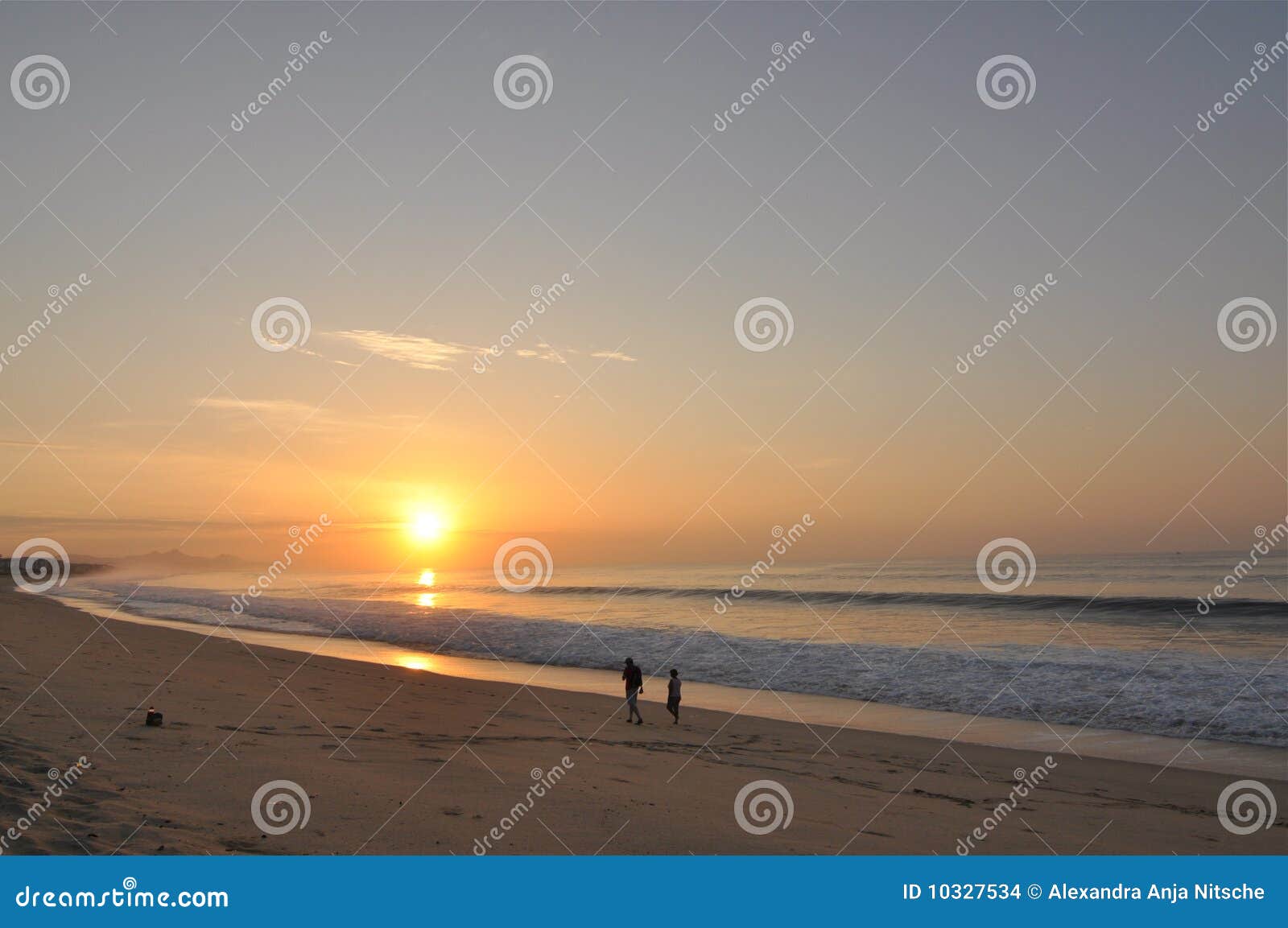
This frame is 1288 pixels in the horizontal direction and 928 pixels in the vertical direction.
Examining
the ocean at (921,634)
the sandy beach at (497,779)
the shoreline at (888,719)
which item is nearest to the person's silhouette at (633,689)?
the sandy beach at (497,779)

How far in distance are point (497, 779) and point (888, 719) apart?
12254 millimetres

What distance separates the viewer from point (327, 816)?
29.5 ft

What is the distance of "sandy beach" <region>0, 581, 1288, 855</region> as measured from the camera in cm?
865

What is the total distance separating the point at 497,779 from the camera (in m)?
11.7

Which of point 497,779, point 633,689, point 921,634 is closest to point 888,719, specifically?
point 633,689

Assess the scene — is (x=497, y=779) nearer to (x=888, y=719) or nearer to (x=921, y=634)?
(x=888, y=719)

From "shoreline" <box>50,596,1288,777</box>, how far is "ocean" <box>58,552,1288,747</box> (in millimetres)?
866

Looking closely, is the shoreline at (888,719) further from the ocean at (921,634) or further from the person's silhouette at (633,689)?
the person's silhouette at (633,689)

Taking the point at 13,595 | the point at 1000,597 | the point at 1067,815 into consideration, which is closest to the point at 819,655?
the point at 1067,815

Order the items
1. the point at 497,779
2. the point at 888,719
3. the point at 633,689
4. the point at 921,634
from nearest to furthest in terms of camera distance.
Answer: the point at 497,779
the point at 633,689
the point at 888,719
the point at 921,634

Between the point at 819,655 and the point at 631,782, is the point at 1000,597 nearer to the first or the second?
the point at 819,655

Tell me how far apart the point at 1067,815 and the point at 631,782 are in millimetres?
6532

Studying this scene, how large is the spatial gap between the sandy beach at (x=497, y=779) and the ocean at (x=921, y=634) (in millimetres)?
6419

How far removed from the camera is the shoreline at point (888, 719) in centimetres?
1653
